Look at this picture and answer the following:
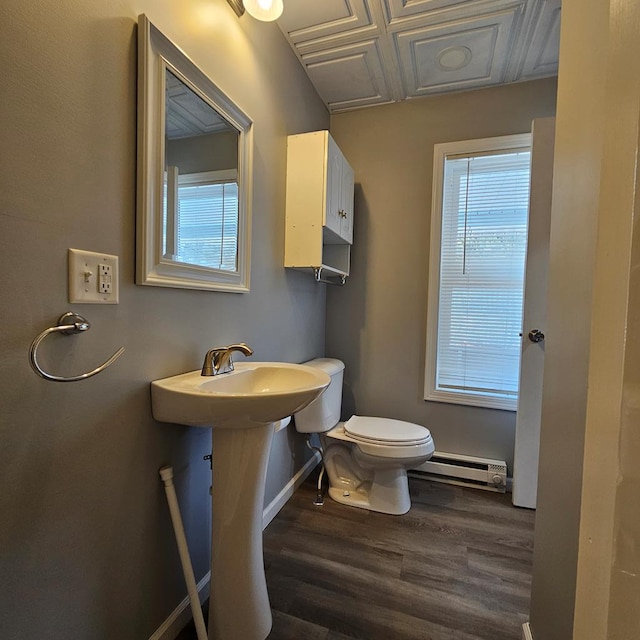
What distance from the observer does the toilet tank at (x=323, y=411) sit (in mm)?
1864

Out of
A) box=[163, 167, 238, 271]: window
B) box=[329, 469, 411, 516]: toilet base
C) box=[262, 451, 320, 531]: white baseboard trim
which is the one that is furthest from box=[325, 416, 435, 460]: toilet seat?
box=[163, 167, 238, 271]: window

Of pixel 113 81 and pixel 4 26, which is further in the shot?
pixel 113 81

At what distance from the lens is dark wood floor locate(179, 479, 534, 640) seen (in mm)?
1183

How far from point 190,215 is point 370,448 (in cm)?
138

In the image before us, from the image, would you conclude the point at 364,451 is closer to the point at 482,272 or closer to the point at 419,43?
the point at 482,272

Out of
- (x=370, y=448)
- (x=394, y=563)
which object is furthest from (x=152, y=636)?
(x=370, y=448)

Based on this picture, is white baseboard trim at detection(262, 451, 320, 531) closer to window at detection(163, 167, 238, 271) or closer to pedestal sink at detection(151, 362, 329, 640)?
pedestal sink at detection(151, 362, 329, 640)

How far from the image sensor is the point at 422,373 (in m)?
2.24

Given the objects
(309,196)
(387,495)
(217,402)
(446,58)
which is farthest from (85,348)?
(446,58)

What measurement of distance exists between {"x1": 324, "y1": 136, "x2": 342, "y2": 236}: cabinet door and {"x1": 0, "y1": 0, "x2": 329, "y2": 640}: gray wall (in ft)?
2.25

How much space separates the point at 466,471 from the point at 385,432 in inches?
28.6

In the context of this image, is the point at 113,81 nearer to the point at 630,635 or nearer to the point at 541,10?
the point at 630,635

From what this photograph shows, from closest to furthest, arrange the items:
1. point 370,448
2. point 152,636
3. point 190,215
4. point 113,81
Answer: point 113,81 → point 152,636 → point 190,215 → point 370,448

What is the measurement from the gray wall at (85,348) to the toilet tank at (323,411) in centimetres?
72
